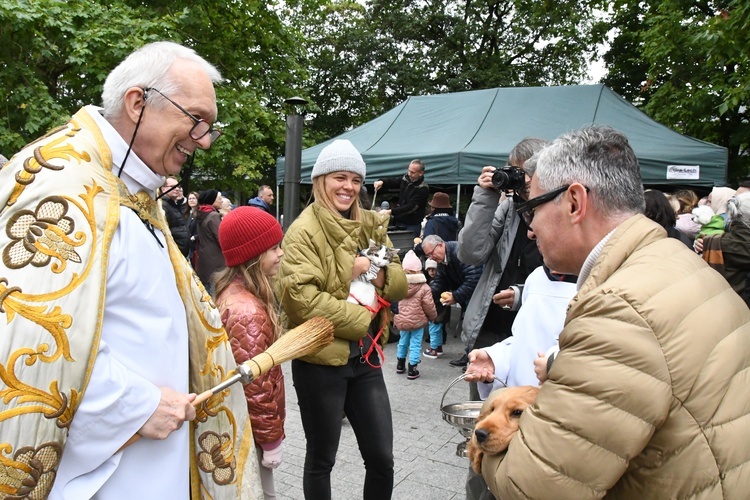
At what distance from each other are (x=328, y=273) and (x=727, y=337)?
1.87m

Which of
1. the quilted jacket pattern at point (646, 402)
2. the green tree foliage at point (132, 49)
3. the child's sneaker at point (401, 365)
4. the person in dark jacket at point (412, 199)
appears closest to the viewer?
the quilted jacket pattern at point (646, 402)

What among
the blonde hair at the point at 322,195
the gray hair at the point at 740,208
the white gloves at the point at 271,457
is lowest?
the white gloves at the point at 271,457

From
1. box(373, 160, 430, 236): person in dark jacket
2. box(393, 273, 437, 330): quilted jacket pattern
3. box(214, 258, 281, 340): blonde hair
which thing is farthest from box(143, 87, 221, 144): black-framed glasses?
box(373, 160, 430, 236): person in dark jacket

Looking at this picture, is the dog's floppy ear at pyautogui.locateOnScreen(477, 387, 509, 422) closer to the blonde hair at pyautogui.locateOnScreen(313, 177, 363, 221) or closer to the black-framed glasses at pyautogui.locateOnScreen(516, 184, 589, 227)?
the black-framed glasses at pyautogui.locateOnScreen(516, 184, 589, 227)

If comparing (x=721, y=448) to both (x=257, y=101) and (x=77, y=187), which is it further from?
(x=257, y=101)

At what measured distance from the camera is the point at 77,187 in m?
1.41

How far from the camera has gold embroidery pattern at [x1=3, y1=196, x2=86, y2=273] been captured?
4.25 feet

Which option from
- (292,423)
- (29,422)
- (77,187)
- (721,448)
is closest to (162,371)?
(29,422)

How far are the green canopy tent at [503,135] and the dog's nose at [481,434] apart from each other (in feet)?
25.3

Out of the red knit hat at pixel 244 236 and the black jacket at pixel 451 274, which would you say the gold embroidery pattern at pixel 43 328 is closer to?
the red knit hat at pixel 244 236

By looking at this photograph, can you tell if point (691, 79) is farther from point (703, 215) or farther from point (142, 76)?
point (142, 76)

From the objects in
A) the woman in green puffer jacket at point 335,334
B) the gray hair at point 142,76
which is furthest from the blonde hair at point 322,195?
the gray hair at point 142,76

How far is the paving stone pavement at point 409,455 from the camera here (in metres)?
3.67

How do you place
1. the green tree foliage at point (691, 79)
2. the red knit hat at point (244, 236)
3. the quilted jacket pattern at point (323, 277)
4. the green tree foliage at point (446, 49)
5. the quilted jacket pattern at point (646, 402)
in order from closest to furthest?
the quilted jacket pattern at point (646, 402)
the quilted jacket pattern at point (323, 277)
the red knit hat at point (244, 236)
the green tree foliage at point (691, 79)
the green tree foliage at point (446, 49)
